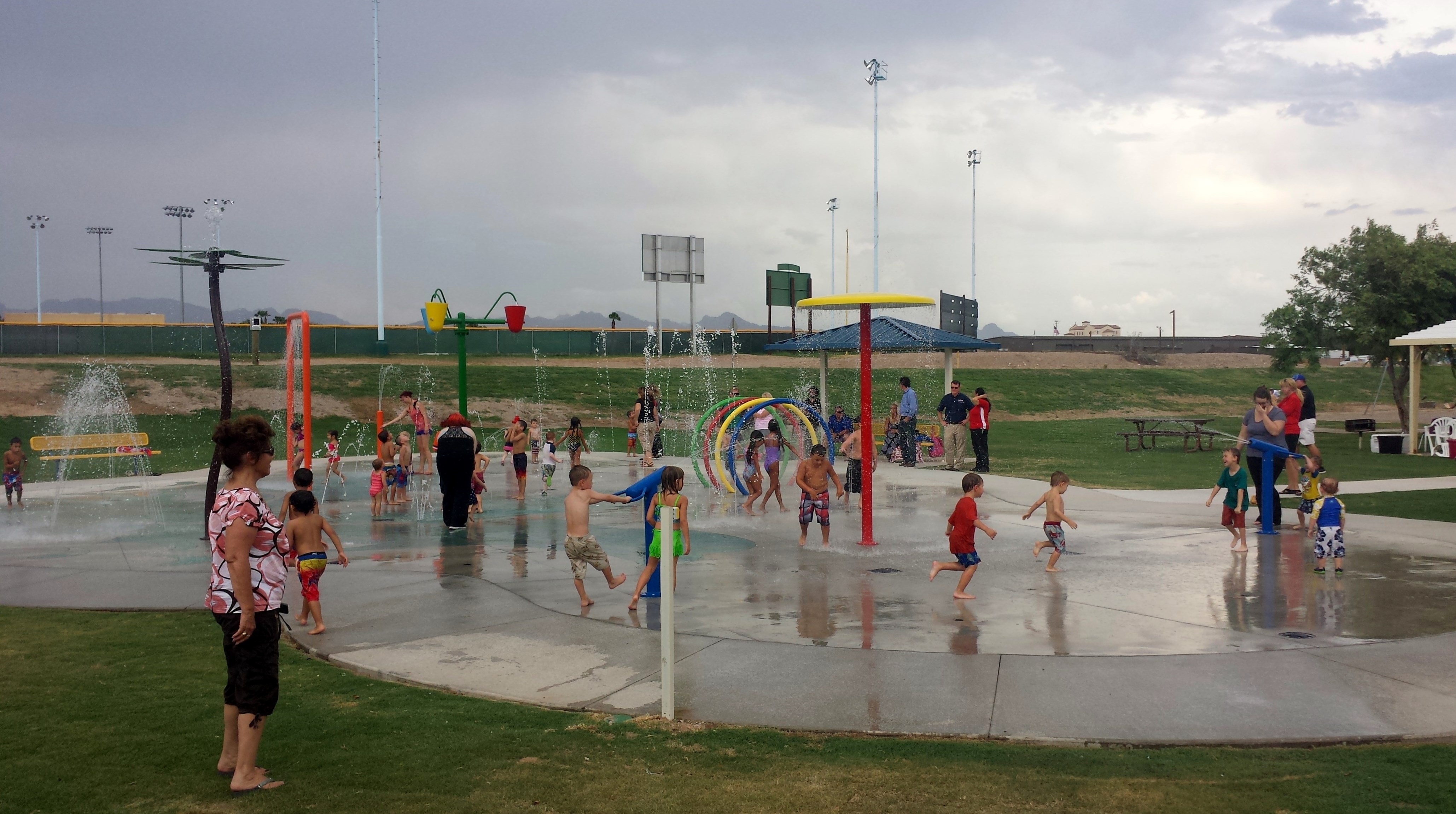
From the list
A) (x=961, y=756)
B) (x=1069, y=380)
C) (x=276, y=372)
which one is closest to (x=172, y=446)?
(x=276, y=372)

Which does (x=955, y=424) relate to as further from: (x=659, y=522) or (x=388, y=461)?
(x=659, y=522)

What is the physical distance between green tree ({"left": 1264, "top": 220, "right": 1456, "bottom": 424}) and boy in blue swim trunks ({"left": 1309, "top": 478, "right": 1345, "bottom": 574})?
23072mm

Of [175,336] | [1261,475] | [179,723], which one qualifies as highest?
[175,336]

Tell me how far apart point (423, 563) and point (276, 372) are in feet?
117

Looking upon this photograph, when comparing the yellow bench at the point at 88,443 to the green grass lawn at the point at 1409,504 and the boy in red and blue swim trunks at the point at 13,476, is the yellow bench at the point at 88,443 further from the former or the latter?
the green grass lawn at the point at 1409,504

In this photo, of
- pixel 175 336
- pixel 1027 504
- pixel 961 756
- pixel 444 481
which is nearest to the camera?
pixel 961 756

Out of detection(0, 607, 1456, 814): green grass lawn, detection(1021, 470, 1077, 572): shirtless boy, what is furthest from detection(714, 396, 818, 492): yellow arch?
detection(0, 607, 1456, 814): green grass lawn

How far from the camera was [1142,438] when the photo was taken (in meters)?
30.1

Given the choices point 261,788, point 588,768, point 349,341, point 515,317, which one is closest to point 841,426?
point 515,317

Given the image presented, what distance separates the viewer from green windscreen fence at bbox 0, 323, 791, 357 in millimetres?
45969

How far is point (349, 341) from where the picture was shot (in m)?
53.1

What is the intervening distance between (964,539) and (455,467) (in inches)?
294

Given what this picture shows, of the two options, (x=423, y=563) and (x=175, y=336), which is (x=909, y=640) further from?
(x=175, y=336)

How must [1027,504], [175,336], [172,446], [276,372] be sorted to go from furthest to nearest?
1. [175,336]
2. [276,372]
3. [172,446]
4. [1027,504]
